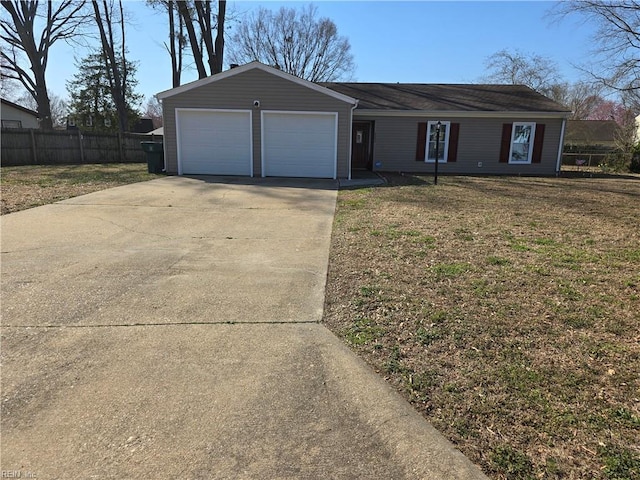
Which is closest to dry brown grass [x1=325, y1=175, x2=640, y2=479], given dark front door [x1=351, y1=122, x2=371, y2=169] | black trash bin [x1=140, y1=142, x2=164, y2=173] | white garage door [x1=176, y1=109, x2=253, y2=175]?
white garage door [x1=176, y1=109, x2=253, y2=175]

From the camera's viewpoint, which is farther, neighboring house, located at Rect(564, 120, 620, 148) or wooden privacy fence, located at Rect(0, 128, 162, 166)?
neighboring house, located at Rect(564, 120, 620, 148)

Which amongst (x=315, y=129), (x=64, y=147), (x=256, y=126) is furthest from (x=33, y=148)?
(x=315, y=129)

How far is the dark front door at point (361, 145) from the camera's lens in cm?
1828

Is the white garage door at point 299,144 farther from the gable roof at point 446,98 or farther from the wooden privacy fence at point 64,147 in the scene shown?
the wooden privacy fence at point 64,147

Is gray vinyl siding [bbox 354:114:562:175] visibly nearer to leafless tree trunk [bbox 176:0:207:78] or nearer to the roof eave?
the roof eave

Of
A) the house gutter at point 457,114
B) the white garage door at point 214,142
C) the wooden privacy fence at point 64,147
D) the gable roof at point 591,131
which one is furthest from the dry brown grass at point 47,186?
the gable roof at point 591,131

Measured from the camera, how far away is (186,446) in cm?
212

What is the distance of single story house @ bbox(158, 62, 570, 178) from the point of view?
13945 millimetres

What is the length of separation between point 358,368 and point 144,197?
818 centimetres

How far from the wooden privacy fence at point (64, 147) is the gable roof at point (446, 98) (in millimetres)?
11026

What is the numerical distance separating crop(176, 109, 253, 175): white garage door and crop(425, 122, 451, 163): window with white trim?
758 cm

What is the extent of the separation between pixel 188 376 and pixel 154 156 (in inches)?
530

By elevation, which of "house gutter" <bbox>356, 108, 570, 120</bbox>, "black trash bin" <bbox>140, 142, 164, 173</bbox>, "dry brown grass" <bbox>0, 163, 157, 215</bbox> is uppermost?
"house gutter" <bbox>356, 108, 570, 120</bbox>

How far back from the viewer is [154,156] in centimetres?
1469
